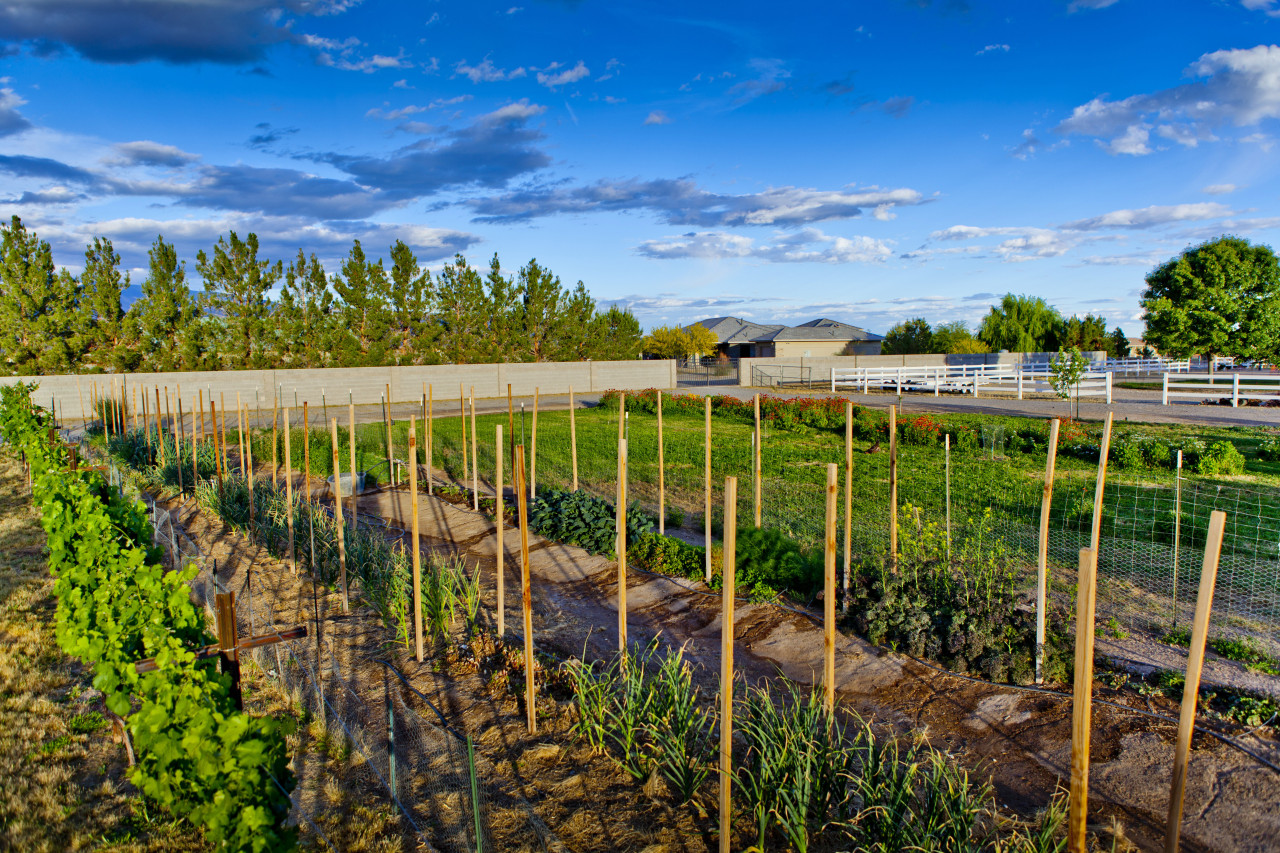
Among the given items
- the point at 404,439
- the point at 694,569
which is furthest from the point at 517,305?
the point at 694,569

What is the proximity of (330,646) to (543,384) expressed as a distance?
26.8 meters

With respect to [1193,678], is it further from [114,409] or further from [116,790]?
[114,409]

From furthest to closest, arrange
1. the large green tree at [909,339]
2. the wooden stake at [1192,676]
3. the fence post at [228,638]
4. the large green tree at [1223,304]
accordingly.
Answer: the large green tree at [909,339] → the large green tree at [1223,304] → the fence post at [228,638] → the wooden stake at [1192,676]

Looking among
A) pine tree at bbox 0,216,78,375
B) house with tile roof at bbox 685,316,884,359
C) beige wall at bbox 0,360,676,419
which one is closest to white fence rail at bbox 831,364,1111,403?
beige wall at bbox 0,360,676,419

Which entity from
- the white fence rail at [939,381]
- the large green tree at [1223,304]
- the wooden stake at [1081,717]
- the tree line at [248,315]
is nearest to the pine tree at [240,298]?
the tree line at [248,315]

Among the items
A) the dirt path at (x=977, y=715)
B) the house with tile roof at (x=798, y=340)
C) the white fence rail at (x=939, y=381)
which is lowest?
the dirt path at (x=977, y=715)

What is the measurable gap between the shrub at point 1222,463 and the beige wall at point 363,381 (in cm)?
1473

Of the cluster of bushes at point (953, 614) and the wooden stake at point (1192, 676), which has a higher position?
the wooden stake at point (1192, 676)

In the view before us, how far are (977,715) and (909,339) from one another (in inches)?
1758

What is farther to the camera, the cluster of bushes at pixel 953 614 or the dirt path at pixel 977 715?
the cluster of bushes at pixel 953 614

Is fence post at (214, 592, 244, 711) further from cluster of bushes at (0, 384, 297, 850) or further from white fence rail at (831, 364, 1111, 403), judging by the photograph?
white fence rail at (831, 364, 1111, 403)

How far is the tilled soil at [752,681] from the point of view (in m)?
3.13

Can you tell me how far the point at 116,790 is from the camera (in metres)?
3.57

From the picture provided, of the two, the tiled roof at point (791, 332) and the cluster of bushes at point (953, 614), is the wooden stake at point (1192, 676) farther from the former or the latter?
the tiled roof at point (791, 332)
